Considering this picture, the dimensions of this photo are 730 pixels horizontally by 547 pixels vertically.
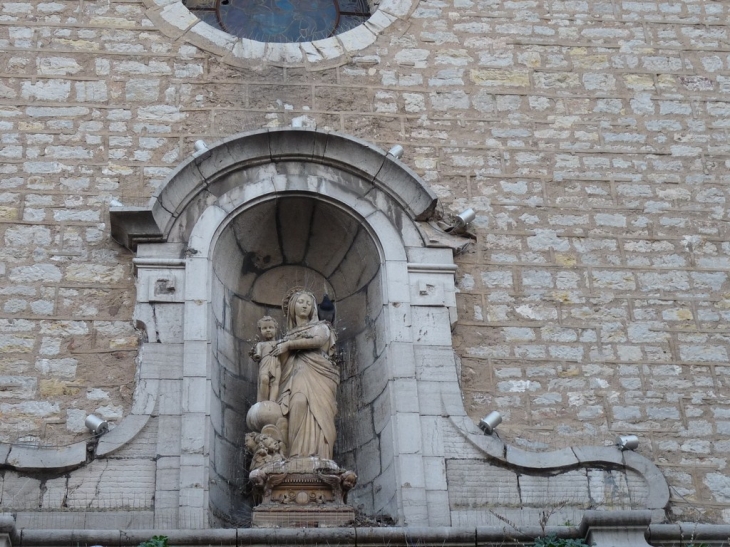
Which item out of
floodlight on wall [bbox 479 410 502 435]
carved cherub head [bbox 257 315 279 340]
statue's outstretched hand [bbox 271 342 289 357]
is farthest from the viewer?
carved cherub head [bbox 257 315 279 340]

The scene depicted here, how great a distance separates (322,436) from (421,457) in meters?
0.62

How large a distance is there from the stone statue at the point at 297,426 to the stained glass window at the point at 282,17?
246cm

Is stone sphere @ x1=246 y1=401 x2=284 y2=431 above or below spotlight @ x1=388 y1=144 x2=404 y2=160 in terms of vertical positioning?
below

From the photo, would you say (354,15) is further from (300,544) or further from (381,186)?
(300,544)

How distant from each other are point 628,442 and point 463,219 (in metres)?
1.92

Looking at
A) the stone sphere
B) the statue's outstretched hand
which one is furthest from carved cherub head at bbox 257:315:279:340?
the stone sphere

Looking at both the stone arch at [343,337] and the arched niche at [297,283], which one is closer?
the stone arch at [343,337]

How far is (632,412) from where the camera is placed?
33.6ft

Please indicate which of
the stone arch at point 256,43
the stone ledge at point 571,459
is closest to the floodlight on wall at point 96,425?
the stone ledge at point 571,459

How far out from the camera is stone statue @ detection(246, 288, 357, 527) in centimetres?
934

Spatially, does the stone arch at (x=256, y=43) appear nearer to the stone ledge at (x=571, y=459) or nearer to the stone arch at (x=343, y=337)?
the stone arch at (x=343, y=337)

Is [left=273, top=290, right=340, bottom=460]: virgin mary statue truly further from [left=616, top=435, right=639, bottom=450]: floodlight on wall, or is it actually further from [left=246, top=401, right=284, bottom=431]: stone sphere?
[left=616, top=435, right=639, bottom=450]: floodlight on wall

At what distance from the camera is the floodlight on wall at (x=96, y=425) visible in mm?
9680

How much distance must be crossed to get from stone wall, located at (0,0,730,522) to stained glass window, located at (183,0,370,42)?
0.60 metres
